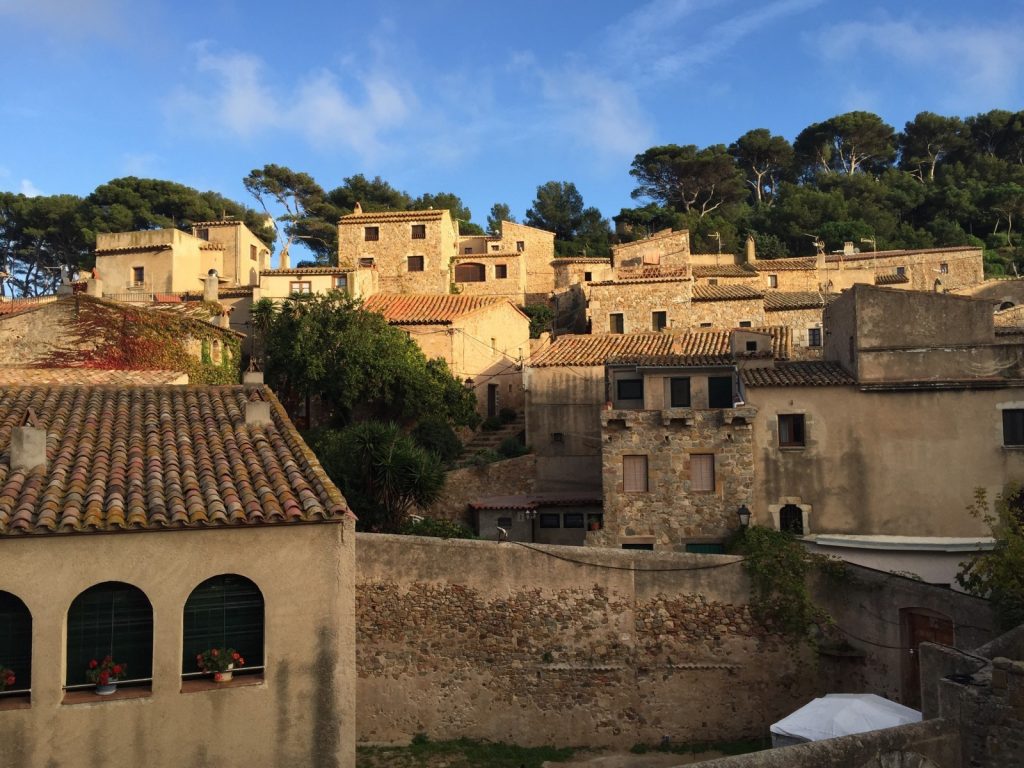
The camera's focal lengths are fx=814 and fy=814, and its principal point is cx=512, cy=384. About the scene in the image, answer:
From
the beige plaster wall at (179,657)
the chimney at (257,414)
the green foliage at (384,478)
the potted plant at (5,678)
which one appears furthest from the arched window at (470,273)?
the potted plant at (5,678)

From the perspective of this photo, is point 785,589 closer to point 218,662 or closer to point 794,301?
point 218,662

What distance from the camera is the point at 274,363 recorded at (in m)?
35.5

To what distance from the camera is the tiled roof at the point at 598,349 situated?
33.8m

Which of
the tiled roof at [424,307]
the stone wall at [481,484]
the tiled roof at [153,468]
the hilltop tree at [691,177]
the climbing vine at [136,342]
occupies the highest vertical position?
the hilltop tree at [691,177]

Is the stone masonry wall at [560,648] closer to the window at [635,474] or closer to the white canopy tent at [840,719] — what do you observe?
the white canopy tent at [840,719]

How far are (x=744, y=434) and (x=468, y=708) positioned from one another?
11337 millimetres

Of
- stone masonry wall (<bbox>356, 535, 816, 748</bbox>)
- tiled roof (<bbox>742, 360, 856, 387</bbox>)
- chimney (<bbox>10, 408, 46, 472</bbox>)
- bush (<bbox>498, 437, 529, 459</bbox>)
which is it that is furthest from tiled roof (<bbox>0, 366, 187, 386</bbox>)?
tiled roof (<bbox>742, 360, 856, 387</bbox>)

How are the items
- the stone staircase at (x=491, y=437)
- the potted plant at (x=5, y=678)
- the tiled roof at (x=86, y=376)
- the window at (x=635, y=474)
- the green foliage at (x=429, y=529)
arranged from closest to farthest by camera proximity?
the potted plant at (x=5, y=678) → the green foliage at (x=429, y=529) → the tiled roof at (x=86, y=376) → the window at (x=635, y=474) → the stone staircase at (x=491, y=437)

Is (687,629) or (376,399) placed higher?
(376,399)

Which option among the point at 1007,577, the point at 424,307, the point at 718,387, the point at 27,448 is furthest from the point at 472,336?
the point at 27,448

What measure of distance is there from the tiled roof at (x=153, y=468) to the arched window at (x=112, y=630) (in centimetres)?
107

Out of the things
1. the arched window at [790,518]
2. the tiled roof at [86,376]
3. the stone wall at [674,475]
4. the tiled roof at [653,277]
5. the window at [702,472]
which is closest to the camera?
the tiled roof at [86,376]

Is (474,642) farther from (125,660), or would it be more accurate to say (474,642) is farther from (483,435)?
(483,435)

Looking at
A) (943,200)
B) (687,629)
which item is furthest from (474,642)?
(943,200)
